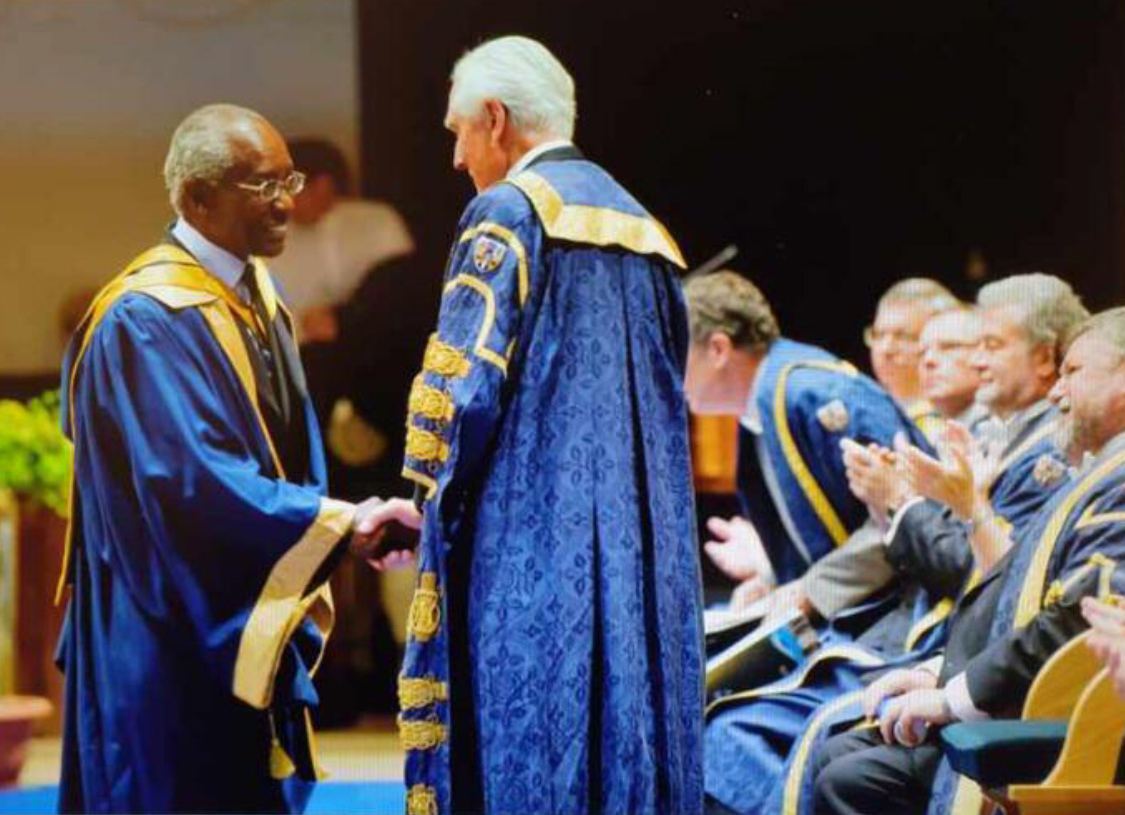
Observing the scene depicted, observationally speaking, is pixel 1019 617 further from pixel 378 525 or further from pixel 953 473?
pixel 378 525

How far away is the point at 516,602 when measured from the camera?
4168mm

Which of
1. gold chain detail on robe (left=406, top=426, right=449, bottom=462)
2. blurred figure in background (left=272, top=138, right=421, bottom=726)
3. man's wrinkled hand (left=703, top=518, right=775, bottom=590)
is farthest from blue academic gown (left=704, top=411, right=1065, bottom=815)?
gold chain detail on robe (left=406, top=426, right=449, bottom=462)

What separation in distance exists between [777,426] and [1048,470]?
0.65 m

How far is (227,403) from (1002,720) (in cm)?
167

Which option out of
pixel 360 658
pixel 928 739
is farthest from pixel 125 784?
pixel 928 739

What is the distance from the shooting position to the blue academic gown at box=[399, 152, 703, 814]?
4156mm

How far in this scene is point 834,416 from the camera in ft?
16.3

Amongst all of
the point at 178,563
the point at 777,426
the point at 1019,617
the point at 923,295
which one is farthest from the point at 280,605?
the point at 923,295

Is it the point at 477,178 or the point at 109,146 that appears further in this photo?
the point at 109,146

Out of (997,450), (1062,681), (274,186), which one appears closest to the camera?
(1062,681)

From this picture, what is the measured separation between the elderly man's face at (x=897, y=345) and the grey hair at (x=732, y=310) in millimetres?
241

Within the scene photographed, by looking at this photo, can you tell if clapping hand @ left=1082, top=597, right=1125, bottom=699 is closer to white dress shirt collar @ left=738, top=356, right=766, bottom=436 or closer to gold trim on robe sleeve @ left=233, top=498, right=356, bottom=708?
white dress shirt collar @ left=738, top=356, right=766, bottom=436

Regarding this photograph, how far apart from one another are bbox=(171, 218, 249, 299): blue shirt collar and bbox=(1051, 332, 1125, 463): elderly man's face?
172 centimetres

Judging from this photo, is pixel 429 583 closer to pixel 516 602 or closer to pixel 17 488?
pixel 516 602
